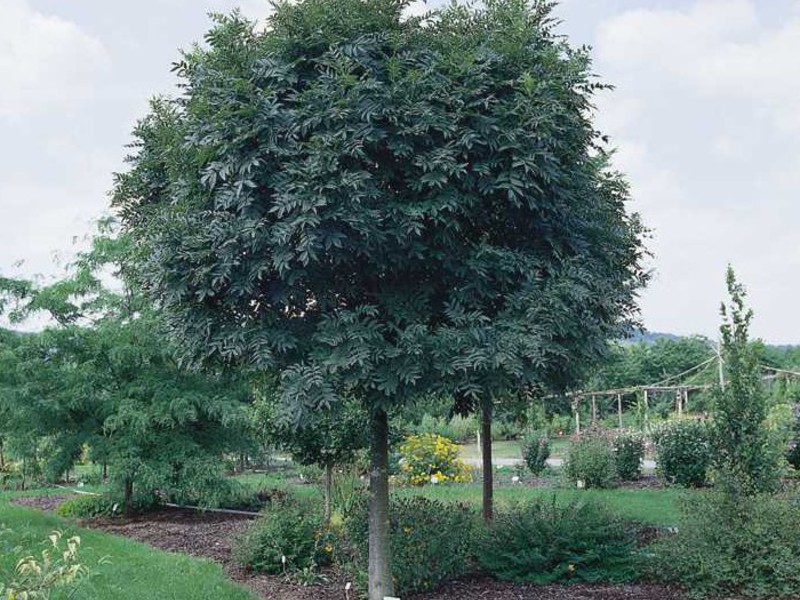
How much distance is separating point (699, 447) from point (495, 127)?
10.4 meters

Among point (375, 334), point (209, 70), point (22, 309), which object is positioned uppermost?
point (209, 70)

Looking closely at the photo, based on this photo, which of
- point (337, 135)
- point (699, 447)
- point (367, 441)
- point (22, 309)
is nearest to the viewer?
point (337, 135)

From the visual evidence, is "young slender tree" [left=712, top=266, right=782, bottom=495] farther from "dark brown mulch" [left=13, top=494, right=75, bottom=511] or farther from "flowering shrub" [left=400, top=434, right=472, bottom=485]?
"dark brown mulch" [left=13, top=494, right=75, bottom=511]

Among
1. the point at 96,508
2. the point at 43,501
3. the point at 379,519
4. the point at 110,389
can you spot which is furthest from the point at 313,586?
the point at 43,501

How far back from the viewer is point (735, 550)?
6.81 metres

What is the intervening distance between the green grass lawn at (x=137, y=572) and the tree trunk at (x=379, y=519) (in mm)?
Answer: 1284

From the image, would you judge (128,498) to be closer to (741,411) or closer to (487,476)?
(487,476)

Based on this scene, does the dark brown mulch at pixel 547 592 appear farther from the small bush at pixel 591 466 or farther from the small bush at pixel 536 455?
the small bush at pixel 536 455

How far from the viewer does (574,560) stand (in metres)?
7.17

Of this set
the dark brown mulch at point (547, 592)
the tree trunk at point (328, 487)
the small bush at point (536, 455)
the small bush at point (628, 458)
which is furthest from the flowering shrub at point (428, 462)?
the dark brown mulch at point (547, 592)

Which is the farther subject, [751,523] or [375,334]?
[751,523]

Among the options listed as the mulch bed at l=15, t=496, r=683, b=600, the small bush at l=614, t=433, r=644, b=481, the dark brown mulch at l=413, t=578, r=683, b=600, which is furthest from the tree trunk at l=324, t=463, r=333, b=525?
the small bush at l=614, t=433, r=644, b=481

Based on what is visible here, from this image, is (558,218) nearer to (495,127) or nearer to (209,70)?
(495,127)

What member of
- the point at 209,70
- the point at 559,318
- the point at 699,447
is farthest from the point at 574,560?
the point at 699,447
